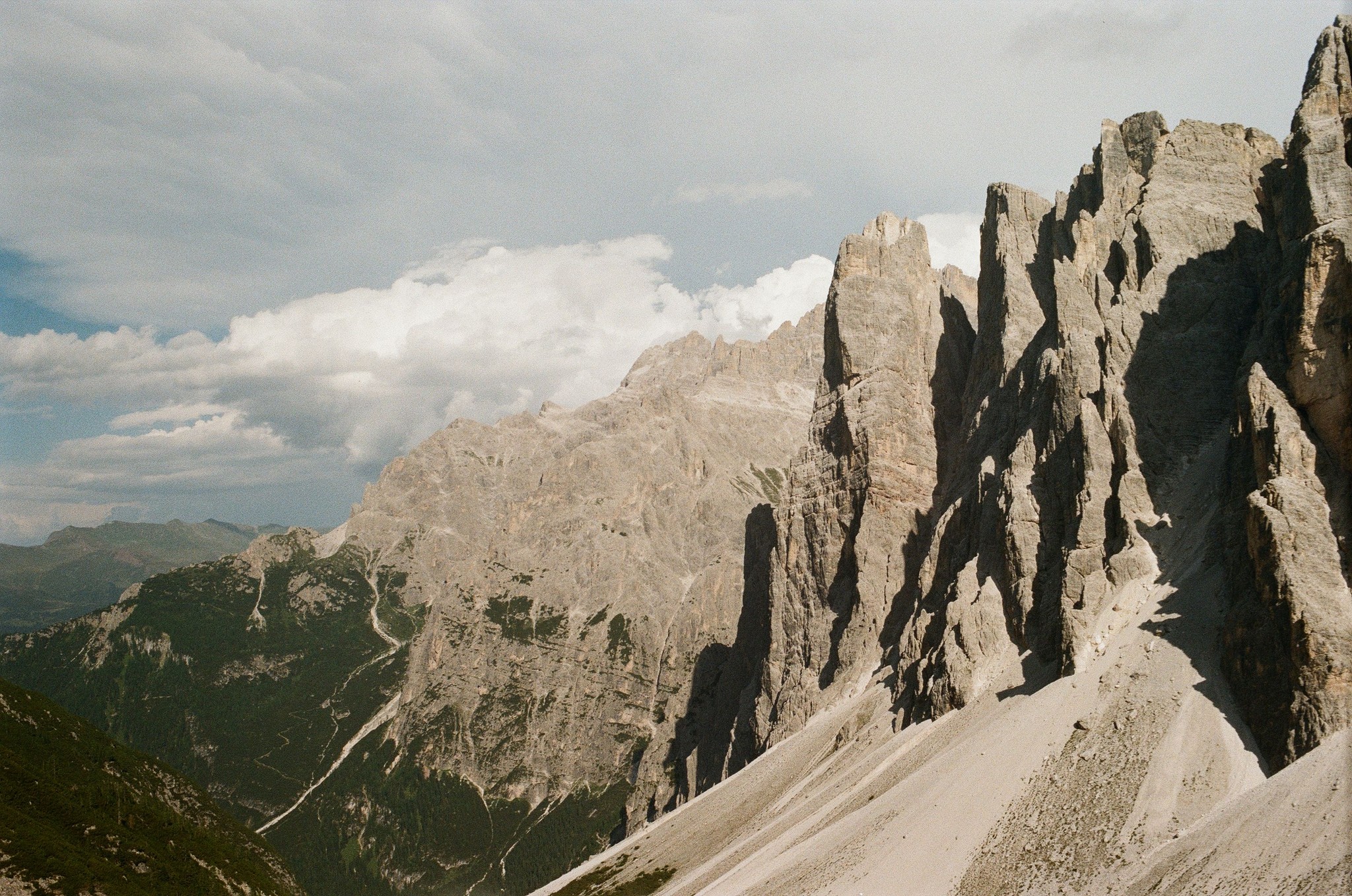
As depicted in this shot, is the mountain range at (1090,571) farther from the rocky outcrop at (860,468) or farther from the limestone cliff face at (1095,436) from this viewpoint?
the rocky outcrop at (860,468)

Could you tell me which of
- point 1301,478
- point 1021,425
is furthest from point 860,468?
point 1301,478

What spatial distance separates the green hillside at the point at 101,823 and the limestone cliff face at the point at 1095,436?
2335 inches

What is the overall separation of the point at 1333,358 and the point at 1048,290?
143ft

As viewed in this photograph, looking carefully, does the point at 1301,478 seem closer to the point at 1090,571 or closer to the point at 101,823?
the point at 1090,571

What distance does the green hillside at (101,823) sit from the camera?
197ft

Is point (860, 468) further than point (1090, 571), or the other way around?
point (860, 468)

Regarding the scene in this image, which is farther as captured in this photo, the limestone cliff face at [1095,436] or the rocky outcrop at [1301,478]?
the limestone cliff face at [1095,436]

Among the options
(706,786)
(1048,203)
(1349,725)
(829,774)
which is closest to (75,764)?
(829,774)

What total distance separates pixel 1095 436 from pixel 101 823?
84484 mm

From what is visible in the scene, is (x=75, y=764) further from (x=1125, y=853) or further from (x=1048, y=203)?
(x=1048, y=203)

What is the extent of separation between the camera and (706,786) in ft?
441

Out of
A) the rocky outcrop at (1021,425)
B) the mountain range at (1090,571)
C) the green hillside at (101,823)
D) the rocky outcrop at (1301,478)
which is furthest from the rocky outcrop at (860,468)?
the green hillside at (101,823)

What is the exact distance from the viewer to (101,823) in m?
73.7

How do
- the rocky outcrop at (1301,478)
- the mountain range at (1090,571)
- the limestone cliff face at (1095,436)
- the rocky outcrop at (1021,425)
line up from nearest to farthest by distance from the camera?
1. the rocky outcrop at (1301,478)
2. the mountain range at (1090,571)
3. the limestone cliff face at (1095,436)
4. the rocky outcrop at (1021,425)
